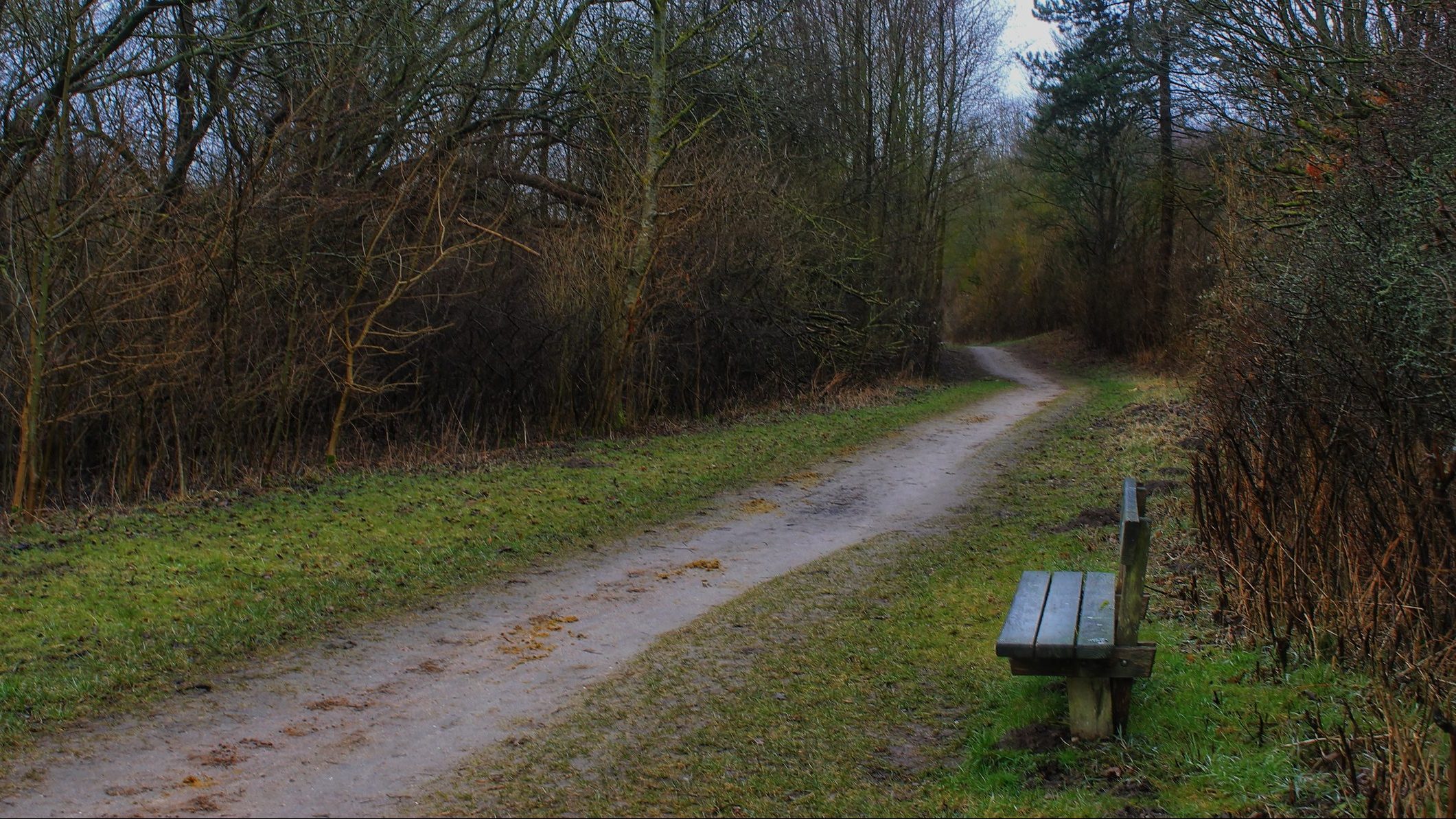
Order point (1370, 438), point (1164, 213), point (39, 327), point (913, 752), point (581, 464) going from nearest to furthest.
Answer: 1. point (913, 752)
2. point (1370, 438)
3. point (39, 327)
4. point (581, 464)
5. point (1164, 213)

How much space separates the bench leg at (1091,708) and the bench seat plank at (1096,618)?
0.67ft

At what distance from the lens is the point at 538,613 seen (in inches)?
303

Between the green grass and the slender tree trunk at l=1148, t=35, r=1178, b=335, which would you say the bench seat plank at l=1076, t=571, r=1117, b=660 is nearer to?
the green grass

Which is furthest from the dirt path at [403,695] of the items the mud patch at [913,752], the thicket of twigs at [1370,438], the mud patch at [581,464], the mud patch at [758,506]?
the thicket of twigs at [1370,438]

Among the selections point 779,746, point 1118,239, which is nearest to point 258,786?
point 779,746

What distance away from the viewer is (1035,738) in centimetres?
516

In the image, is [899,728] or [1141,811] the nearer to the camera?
[1141,811]

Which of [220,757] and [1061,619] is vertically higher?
[1061,619]

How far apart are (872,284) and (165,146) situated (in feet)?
53.5

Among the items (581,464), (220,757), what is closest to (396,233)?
(581,464)

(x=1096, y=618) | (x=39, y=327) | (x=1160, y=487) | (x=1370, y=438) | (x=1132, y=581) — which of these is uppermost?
(x=39, y=327)

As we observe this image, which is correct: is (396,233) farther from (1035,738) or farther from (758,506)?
(1035,738)

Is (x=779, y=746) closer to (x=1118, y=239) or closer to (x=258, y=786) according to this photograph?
(x=258, y=786)

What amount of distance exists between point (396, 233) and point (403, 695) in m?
10.7
